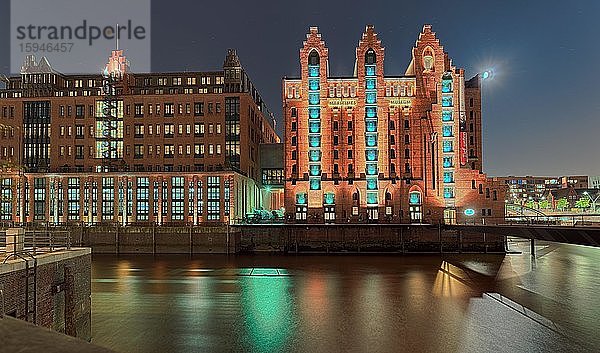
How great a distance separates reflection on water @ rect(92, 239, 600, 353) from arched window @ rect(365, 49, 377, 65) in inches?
1684

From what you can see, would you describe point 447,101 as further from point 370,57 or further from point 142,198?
point 142,198

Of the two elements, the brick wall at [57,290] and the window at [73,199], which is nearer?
the brick wall at [57,290]

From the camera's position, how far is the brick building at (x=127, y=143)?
94.3 m

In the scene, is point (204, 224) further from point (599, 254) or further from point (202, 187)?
point (599, 254)

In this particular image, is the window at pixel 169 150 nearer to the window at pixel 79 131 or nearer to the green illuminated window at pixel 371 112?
the window at pixel 79 131

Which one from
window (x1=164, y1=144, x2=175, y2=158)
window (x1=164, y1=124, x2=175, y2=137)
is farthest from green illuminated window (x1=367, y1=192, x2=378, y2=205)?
window (x1=164, y1=124, x2=175, y2=137)

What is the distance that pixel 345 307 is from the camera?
136 feet

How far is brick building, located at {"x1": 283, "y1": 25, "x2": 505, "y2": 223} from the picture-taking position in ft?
313

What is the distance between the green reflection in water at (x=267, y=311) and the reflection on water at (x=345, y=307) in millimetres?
81

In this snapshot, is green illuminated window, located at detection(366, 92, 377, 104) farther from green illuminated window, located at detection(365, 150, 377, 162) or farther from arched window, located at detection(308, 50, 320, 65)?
arched window, located at detection(308, 50, 320, 65)

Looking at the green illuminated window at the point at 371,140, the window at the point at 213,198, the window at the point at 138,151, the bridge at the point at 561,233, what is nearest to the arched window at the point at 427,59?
the green illuminated window at the point at 371,140

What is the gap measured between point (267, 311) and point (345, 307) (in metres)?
6.20

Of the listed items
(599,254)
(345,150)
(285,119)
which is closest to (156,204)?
(285,119)

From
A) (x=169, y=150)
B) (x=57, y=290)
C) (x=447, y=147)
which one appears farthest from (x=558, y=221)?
(x=169, y=150)
